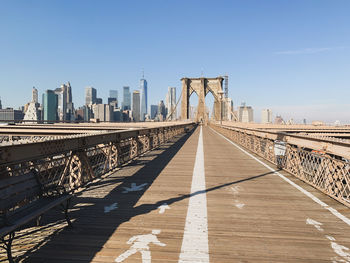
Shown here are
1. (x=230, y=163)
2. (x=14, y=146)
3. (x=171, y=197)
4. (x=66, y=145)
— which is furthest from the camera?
(x=230, y=163)

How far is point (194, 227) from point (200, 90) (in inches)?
3942

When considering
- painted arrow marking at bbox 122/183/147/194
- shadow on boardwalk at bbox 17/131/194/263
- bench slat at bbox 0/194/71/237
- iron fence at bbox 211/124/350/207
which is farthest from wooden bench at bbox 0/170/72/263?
iron fence at bbox 211/124/350/207

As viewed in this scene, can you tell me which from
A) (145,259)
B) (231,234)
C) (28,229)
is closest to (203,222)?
(231,234)

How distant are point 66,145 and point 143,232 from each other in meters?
2.49

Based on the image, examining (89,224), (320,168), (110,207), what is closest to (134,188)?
(110,207)

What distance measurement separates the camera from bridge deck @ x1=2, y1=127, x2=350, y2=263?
332cm

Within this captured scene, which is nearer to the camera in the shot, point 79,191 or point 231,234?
point 231,234

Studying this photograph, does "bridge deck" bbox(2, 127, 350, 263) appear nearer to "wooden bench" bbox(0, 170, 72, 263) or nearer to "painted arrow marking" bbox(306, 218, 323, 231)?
"painted arrow marking" bbox(306, 218, 323, 231)

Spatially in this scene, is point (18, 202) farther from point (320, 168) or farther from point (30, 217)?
point (320, 168)

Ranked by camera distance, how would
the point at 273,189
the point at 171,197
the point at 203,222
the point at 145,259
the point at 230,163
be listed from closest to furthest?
the point at 145,259
the point at 203,222
the point at 171,197
the point at 273,189
the point at 230,163

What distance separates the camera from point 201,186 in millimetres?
6668

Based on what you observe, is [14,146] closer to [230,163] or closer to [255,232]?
[255,232]

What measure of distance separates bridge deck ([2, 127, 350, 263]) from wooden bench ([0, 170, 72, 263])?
0.52 metres

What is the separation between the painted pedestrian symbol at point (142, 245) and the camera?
10.5 ft
